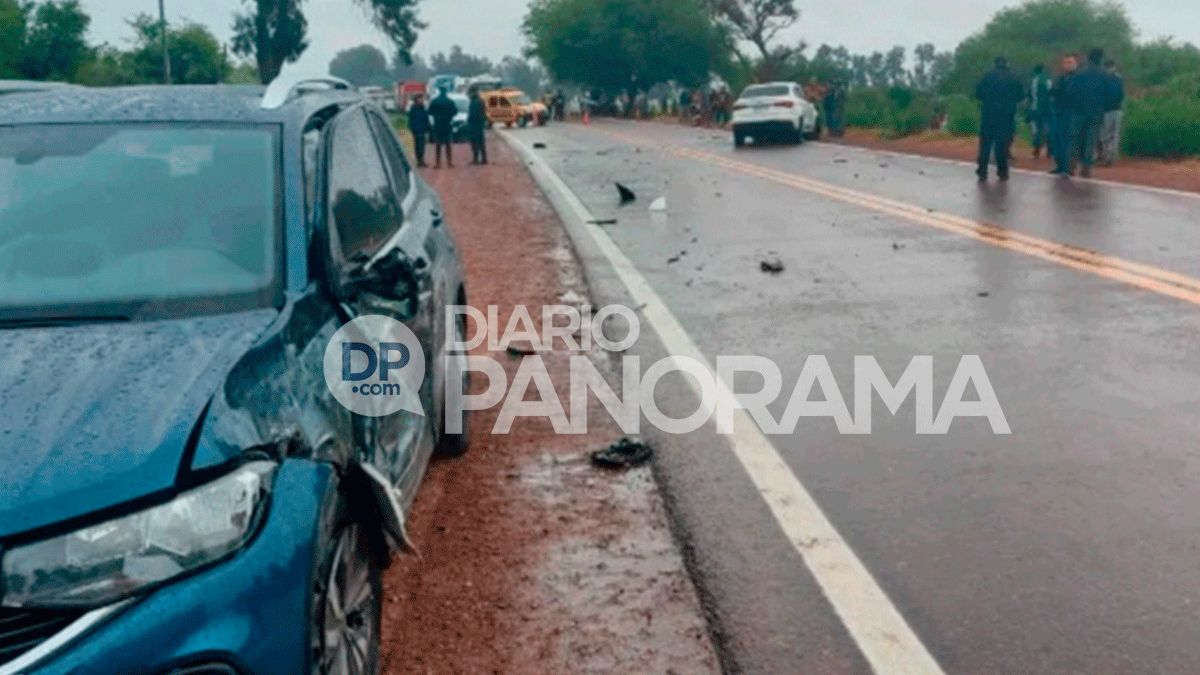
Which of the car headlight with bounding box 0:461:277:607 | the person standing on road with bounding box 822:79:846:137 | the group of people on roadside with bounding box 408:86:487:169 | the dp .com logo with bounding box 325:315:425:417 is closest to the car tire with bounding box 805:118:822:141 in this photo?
the person standing on road with bounding box 822:79:846:137

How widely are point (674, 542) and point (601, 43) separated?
84.7 meters

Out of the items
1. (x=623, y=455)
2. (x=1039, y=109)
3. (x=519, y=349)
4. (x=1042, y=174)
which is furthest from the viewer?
(x=1039, y=109)

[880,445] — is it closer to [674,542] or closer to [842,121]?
[674,542]

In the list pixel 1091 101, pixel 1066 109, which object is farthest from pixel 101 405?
pixel 1066 109

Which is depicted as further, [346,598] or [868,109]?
[868,109]

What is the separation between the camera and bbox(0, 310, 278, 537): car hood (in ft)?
9.36

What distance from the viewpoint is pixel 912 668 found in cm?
409

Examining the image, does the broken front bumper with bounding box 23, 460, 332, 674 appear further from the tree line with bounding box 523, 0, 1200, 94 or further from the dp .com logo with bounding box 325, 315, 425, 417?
the tree line with bounding box 523, 0, 1200, 94

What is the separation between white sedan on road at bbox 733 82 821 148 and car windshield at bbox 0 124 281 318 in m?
31.5

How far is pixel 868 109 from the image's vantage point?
47.0 m

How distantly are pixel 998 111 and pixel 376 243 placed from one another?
17.9 metres

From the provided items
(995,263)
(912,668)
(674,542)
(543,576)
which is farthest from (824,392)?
(995,263)

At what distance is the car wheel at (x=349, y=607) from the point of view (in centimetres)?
324

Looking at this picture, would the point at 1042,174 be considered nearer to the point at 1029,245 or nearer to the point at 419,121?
the point at 1029,245
